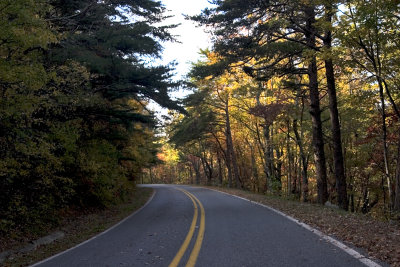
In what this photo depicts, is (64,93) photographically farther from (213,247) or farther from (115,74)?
(213,247)

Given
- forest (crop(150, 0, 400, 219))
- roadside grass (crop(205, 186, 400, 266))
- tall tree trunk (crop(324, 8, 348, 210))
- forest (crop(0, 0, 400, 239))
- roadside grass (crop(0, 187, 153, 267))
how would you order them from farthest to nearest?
1. tall tree trunk (crop(324, 8, 348, 210))
2. forest (crop(150, 0, 400, 219))
3. forest (crop(0, 0, 400, 239))
4. roadside grass (crop(0, 187, 153, 267))
5. roadside grass (crop(205, 186, 400, 266))

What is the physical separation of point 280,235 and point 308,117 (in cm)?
1738

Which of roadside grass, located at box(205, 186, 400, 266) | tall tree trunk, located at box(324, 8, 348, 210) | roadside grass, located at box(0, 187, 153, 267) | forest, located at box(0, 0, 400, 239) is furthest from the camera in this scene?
tall tree trunk, located at box(324, 8, 348, 210)

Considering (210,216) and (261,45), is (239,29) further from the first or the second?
(210,216)

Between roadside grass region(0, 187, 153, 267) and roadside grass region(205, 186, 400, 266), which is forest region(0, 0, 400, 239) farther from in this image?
roadside grass region(205, 186, 400, 266)

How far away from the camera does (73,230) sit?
35.9ft

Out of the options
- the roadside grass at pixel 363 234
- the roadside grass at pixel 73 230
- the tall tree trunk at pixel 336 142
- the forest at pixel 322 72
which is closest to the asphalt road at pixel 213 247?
the roadside grass at pixel 363 234

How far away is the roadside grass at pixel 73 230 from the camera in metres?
7.48

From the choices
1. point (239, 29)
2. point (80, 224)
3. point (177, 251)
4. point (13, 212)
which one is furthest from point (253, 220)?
point (239, 29)

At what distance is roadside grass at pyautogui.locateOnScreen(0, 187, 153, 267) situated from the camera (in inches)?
294

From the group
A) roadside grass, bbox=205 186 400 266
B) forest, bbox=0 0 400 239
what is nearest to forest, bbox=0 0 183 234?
forest, bbox=0 0 400 239

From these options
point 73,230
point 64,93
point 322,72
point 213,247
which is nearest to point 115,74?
point 64,93

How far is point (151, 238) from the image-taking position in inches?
325

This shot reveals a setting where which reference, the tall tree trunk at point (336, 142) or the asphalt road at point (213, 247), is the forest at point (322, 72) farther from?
the asphalt road at point (213, 247)
